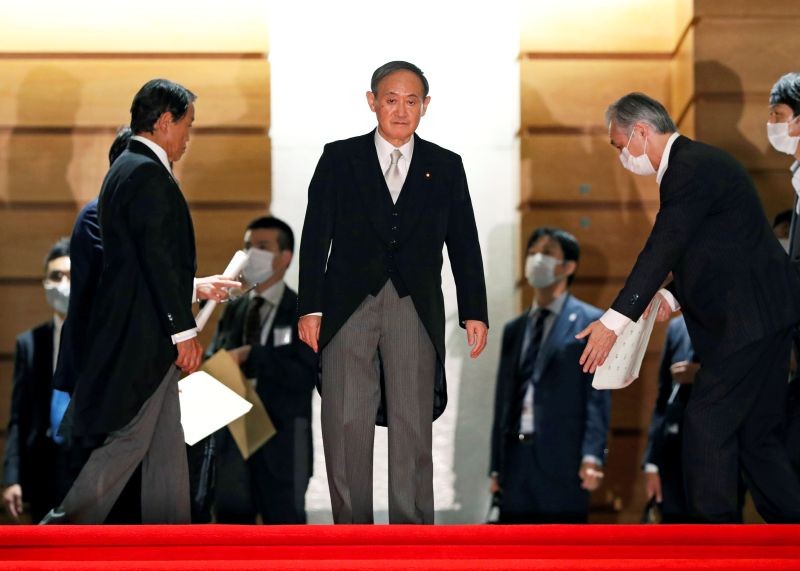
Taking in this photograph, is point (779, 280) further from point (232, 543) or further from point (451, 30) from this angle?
point (451, 30)

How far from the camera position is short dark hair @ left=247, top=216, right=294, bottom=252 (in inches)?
235

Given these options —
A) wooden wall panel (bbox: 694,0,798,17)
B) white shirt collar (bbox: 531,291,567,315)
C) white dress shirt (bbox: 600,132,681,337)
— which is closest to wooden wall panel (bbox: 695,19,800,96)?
wooden wall panel (bbox: 694,0,798,17)

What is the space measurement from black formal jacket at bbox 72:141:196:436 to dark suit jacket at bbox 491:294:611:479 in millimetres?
2035

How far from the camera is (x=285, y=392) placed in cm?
563

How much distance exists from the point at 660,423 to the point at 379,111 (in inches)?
88.2

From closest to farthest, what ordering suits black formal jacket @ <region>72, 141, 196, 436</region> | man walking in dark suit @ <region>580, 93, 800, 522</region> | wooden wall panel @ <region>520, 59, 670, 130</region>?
man walking in dark suit @ <region>580, 93, 800, 522</region>
black formal jacket @ <region>72, 141, 196, 436</region>
wooden wall panel @ <region>520, 59, 670, 130</region>

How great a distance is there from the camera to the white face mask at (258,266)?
5.75m

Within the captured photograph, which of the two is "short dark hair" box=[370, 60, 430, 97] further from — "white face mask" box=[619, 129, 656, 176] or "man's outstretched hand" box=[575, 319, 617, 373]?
"man's outstretched hand" box=[575, 319, 617, 373]

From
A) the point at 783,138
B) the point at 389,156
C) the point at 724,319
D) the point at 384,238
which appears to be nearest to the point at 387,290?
the point at 384,238

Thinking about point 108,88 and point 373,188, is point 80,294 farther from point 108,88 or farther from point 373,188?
point 108,88

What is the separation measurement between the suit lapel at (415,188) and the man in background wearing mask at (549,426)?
6.11 feet

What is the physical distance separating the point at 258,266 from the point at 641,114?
7.33 ft

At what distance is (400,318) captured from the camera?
388 cm

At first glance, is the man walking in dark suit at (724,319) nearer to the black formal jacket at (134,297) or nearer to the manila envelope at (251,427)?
the black formal jacket at (134,297)
